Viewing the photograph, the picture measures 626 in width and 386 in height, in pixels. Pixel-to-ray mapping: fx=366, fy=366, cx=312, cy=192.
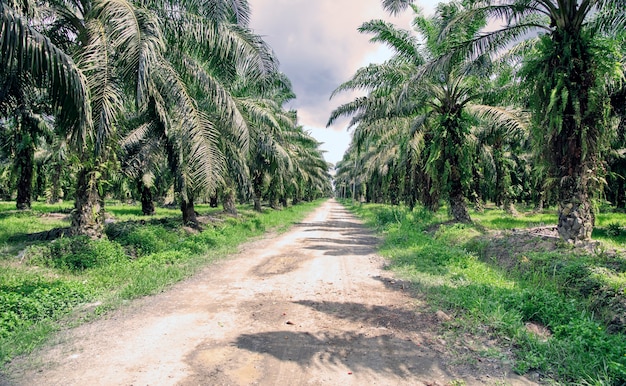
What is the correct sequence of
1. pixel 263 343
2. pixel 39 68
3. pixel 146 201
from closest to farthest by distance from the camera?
pixel 263 343 → pixel 39 68 → pixel 146 201

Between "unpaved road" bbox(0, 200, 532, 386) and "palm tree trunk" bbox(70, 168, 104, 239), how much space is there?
3620 millimetres

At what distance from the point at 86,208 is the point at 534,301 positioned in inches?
385

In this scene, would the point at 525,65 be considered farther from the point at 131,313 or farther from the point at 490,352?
the point at 131,313

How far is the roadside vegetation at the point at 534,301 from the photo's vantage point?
379cm

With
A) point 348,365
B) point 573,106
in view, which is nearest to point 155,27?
point 348,365

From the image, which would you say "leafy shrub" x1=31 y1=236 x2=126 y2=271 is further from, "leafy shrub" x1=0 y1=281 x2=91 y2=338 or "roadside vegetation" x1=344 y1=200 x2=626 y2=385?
"roadside vegetation" x1=344 y1=200 x2=626 y2=385

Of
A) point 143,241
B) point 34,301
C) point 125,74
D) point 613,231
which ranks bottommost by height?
point 34,301

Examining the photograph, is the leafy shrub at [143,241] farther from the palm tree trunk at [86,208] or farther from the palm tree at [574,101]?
the palm tree at [574,101]

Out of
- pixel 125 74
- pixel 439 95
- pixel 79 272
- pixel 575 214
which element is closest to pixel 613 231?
pixel 575 214

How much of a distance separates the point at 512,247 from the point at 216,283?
6.85 metres

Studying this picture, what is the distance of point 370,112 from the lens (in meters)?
16.6

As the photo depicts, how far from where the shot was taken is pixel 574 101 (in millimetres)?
8180

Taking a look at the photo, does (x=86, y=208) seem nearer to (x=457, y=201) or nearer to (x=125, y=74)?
(x=125, y=74)

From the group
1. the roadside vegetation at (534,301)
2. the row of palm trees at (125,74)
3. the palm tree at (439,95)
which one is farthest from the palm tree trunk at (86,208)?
the palm tree at (439,95)
